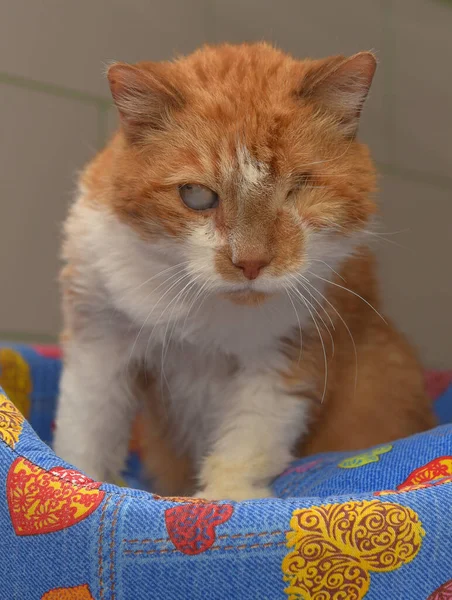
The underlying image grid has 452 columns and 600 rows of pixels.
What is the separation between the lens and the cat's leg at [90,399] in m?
1.24

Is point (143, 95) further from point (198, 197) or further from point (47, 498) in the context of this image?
point (47, 498)

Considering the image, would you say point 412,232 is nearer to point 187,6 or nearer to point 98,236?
point 187,6

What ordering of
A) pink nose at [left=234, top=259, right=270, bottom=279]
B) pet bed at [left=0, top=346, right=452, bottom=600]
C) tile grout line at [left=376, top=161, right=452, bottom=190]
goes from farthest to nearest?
tile grout line at [left=376, top=161, right=452, bottom=190], pink nose at [left=234, top=259, right=270, bottom=279], pet bed at [left=0, top=346, right=452, bottom=600]

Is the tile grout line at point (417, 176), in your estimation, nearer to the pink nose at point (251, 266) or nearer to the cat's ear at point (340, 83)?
the cat's ear at point (340, 83)

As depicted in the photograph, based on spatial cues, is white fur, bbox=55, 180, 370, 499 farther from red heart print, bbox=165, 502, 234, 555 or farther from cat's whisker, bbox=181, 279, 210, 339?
red heart print, bbox=165, 502, 234, 555

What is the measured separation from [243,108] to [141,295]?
33 cm

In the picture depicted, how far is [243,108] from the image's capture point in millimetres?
1023

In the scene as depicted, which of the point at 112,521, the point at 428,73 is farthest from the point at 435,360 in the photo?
the point at 112,521

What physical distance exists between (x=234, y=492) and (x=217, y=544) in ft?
1.26

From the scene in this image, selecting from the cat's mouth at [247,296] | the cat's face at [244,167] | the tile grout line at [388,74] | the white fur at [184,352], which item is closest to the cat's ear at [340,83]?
the cat's face at [244,167]

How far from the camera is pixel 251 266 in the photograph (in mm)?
945

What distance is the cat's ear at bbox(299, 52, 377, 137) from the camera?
1048mm

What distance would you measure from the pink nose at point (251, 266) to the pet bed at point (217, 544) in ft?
1.05

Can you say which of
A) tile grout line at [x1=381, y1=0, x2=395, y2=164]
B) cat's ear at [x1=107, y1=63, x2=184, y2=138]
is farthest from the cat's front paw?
tile grout line at [x1=381, y1=0, x2=395, y2=164]
